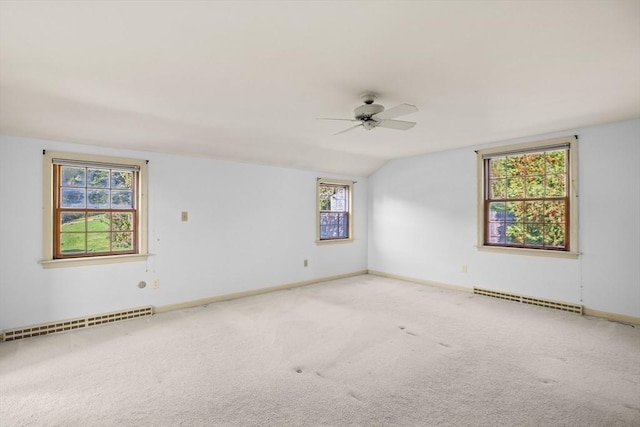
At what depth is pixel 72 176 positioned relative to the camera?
375cm

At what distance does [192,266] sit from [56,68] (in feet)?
9.37

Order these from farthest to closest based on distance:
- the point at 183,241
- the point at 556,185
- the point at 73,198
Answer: the point at 183,241 → the point at 556,185 → the point at 73,198

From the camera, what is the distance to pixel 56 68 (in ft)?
7.29

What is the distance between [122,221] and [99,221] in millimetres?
240

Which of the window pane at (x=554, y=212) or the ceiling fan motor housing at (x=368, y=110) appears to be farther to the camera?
the window pane at (x=554, y=212)

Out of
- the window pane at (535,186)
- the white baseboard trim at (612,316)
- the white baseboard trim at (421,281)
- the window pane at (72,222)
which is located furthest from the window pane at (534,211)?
the window pane at (72,222)

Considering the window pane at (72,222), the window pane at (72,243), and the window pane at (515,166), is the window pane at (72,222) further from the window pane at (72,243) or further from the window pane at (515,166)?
the window pane at (515,166)

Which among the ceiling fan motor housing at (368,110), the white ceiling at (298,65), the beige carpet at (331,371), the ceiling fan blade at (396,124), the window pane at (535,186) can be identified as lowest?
the beige carpet at (331,371)

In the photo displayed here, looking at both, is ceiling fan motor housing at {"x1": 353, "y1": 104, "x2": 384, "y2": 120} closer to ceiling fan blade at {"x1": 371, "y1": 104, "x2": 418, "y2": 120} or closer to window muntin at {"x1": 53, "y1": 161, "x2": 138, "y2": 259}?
ceiling fan blade at {"x1": 371, "y1": 104, "x2": 418, "y2": 120}

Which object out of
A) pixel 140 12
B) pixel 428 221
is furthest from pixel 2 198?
pixel 428 221

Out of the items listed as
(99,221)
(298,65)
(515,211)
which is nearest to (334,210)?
(515,211)

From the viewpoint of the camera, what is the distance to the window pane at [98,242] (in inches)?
152

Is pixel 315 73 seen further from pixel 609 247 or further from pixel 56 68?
pixel 609 247

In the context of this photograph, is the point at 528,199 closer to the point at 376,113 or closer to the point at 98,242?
the point at 376,113
